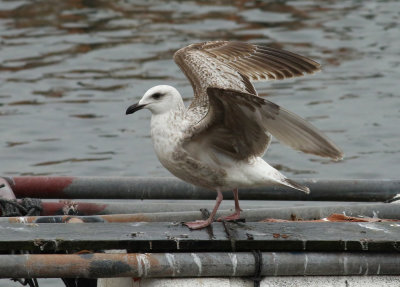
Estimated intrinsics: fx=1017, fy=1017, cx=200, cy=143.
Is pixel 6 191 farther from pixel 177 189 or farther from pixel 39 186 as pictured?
pixel 177 189

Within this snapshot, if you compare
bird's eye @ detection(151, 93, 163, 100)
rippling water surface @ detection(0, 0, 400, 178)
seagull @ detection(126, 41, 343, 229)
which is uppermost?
bird's eye @ detection(151, 93, 163, 100)

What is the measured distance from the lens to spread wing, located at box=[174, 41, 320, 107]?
6773mm

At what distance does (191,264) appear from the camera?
515cm

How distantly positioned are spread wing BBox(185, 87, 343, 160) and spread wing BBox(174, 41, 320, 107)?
635 mm

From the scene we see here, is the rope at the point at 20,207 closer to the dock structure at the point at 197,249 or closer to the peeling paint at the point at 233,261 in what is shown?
the dock structure at the point at 197,249

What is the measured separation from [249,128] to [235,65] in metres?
1.66

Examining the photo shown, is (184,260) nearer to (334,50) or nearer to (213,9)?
(334,50)

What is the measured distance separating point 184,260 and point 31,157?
5.95 m

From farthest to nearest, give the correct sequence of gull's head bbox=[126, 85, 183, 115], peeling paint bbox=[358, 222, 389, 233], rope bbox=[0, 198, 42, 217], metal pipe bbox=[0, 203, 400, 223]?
rope bbox=[0, 198, 42, 217] < metal pipe bbox=[0, 203, 400, 223] < gull's head bbox=[126, 85, 183, 115] < peeling paint bbox=[358, 222, 389, 233]

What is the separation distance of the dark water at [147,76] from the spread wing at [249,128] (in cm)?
459

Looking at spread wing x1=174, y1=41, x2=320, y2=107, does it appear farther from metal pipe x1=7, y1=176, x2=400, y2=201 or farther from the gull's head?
metal pipe x1=7, y1=176, x2=400, y2=201

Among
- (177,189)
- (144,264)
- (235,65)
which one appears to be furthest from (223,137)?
(235,65)

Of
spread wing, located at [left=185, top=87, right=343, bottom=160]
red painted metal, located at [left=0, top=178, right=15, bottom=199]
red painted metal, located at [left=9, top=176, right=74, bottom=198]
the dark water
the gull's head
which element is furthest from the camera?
the dark water

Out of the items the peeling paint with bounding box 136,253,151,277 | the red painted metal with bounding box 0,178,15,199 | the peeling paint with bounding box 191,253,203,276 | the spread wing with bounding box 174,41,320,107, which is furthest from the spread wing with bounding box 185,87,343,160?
the red painted metal with bounding box 0,178,15,199
